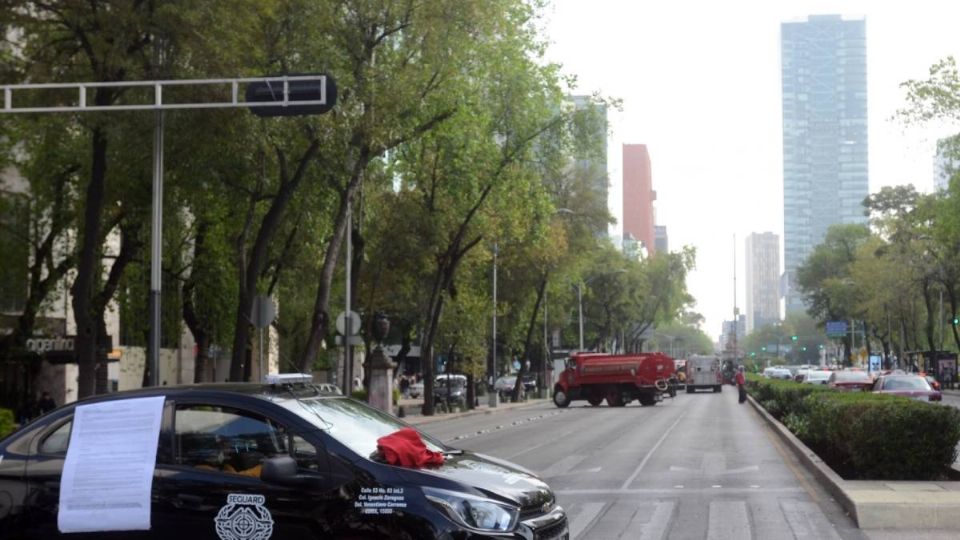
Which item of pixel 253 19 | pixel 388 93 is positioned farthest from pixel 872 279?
pixel 253 19

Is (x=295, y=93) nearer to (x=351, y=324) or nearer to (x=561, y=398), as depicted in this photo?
(x=351, y=324)

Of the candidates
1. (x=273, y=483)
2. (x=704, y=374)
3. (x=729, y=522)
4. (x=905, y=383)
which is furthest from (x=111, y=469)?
(x=704, y=374)

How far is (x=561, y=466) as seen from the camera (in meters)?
21.0

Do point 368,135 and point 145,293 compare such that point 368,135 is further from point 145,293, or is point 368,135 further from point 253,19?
point 145,293

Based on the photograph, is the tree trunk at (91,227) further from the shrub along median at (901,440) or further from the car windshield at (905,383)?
the car windshield at (905,383)

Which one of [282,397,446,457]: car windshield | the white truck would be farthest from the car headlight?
the white truck

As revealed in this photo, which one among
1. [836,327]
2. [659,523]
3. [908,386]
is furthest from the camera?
[836,327]

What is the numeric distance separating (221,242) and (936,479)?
81.8 ft

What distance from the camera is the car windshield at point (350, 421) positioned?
7.48 metres

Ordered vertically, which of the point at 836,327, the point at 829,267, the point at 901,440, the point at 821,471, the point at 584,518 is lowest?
the point at 584,518

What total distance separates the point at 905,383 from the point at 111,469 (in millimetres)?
30349

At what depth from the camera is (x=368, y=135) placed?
2947cm

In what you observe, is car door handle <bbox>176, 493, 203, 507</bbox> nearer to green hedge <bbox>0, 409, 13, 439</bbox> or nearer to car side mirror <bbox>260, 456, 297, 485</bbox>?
car side mirror <bbox>260, 456, 297, 485</bbox>

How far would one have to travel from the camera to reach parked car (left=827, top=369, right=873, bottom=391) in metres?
40.4
